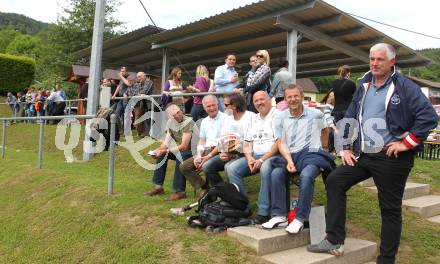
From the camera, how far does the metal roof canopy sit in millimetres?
9430

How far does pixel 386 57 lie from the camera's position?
3.98m

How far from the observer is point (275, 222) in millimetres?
4785

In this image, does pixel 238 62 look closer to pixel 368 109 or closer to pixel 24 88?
pixel 368 109

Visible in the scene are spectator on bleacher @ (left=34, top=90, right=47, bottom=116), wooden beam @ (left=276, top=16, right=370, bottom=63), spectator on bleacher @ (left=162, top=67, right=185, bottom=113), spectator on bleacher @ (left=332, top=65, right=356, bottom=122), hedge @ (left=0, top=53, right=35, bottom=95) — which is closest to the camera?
spectator on bleacher @ (left=332, top=65, right=356, bottom=122)

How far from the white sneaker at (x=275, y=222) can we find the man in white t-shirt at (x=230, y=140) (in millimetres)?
1100

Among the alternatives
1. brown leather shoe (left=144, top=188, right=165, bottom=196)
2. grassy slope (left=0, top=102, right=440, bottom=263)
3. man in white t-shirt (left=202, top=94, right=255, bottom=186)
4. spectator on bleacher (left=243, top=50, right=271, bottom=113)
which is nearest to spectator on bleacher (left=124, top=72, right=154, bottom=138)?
grassy slope (left=0, top=102, right=440, bottom=263)

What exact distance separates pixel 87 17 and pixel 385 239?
42.2m

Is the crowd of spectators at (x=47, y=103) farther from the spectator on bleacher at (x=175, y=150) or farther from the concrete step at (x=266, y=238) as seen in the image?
the concrete step at (x=266, y=238)

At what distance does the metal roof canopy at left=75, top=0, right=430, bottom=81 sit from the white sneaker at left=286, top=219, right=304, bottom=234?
212 inches

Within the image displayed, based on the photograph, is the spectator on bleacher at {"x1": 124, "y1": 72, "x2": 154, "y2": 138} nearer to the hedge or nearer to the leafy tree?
the hedge

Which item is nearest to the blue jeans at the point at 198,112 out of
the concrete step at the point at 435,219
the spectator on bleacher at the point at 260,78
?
the spectator on bleacher at the point at 260,78

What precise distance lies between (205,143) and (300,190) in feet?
6.23

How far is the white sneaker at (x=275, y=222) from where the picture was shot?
15.6ft

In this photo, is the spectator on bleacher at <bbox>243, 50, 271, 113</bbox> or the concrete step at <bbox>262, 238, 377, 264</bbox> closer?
the concrete step at <bbox>262, 238, 377, 264</bbox>
